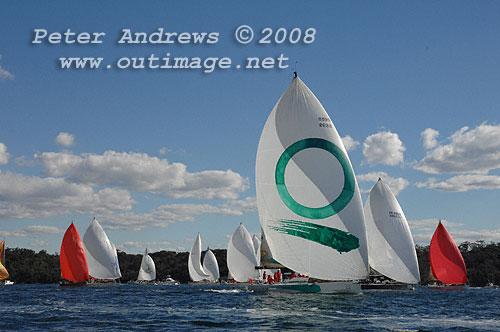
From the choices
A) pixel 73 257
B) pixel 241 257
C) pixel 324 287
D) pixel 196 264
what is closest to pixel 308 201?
pixel 324 287

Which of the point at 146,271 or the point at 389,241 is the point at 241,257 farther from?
the point at 146,271

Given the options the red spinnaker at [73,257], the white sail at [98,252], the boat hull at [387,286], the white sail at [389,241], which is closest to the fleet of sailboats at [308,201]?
the boat hull at [387,286]

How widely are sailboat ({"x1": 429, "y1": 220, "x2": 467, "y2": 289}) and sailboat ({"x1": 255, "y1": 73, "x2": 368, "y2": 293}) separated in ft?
127

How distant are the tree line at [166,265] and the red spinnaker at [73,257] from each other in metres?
61.7

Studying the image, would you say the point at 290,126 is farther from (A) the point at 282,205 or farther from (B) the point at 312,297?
(B) the point at 312,297

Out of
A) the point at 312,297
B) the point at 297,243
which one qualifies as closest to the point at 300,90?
the point at 297,243

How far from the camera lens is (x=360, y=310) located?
3291cm

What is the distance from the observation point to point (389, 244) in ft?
208

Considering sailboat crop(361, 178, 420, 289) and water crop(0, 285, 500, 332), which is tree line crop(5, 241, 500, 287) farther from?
water crop(0, 285, 500, 332)

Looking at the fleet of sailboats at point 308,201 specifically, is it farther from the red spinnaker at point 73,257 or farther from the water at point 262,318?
the red spinnaker at point 73,257

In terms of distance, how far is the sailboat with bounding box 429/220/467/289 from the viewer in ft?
245

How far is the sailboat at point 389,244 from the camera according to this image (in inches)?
2505

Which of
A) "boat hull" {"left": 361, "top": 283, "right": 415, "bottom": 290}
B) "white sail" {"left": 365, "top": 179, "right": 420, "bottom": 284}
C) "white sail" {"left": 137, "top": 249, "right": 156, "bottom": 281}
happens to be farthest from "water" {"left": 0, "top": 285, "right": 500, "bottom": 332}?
"white sail" {"left": 137, "top": 249, "right": 156, "bottom": 281}

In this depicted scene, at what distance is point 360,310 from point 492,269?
322 ft
